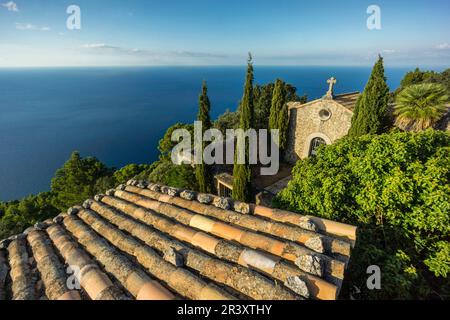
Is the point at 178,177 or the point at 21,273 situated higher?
the point at 21,273

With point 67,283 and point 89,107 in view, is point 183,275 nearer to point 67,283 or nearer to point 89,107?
point 67,283

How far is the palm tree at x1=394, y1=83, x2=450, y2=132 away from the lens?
12164 mm

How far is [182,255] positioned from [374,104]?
47.9ft

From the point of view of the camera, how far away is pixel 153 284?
2.98m

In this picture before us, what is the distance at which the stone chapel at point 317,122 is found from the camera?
17078 mm

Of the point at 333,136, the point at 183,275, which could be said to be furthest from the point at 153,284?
the point at 333,136

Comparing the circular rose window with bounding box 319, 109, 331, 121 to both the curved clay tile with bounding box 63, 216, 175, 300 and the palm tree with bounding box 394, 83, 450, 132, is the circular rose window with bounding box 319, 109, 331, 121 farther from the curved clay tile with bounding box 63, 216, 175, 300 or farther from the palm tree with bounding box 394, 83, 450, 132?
the curved clay tile with bounding box 63, 216, 175, 300

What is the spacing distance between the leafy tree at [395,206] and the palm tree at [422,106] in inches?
303

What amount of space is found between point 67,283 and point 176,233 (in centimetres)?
170

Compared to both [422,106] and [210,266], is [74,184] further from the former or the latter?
[422,106]

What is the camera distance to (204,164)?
1523cm

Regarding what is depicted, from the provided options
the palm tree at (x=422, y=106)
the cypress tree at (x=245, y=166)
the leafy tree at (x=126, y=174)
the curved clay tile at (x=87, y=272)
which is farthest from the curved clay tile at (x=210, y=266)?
the leafy tree at (x=126, y=174)

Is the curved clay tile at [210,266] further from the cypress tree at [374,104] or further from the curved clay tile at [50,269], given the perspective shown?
the cypress tree at [374,104]

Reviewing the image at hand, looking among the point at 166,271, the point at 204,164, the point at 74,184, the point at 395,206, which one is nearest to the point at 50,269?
the point at 166,271
